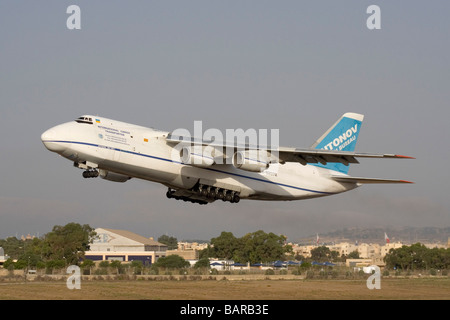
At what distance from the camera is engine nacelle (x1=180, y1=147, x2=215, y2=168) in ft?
78.7

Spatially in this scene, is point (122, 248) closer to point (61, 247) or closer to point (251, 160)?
point (61, 247)

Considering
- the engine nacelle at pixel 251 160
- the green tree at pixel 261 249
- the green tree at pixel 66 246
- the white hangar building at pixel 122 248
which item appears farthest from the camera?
the white hangar building at pixel 122 248

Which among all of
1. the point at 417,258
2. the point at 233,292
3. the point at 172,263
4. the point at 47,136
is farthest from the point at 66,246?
the point at 233,292

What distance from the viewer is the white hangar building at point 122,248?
5834 cm

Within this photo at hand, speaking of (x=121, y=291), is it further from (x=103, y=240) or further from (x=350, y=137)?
(x=103, y=240)

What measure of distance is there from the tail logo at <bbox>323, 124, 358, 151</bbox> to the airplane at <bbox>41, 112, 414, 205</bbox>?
3.57ft

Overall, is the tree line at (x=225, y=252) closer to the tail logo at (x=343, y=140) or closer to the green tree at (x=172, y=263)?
the green tree at (x=172, y=263)

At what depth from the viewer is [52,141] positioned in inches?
858

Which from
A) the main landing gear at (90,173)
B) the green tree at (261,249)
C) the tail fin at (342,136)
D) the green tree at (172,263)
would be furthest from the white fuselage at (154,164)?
the green tree at (261,249)

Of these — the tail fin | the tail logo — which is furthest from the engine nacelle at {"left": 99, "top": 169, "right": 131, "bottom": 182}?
the tail logo

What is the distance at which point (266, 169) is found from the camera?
2586 centimetres

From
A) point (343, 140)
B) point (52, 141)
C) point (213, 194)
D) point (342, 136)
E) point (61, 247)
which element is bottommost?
point (61, 247)

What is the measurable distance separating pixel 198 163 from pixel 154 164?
167 centimetres
